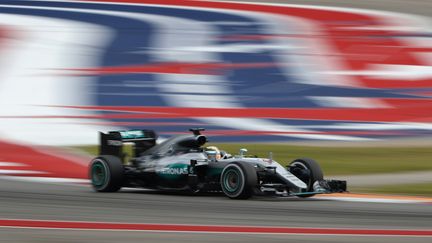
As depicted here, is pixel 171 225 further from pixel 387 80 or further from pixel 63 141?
pixel 387 80

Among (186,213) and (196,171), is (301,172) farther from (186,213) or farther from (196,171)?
(186,213)

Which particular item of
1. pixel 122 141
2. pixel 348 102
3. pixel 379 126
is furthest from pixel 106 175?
pixel 348 102

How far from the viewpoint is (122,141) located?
1503 centimetres

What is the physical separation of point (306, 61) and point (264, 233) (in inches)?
760

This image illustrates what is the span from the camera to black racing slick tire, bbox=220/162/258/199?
12844 mm

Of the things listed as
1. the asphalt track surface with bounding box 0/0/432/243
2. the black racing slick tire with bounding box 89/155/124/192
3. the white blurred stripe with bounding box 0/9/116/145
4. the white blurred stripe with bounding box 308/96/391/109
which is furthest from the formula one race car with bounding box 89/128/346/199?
the white blurred stripe with bounding box 308/96/391/109

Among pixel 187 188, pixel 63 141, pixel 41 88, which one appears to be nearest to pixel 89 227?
pixel 187 188

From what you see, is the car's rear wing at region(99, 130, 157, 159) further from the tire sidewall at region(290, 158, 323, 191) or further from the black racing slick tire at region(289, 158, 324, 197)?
the tire sidewall at region(290, 158, 323, 191)

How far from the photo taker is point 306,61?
28.6 metres

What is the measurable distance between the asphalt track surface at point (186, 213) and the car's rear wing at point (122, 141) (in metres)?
0.76

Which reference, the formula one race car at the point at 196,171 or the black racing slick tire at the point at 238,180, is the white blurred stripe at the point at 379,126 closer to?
the formula one race car at the point at 196,171

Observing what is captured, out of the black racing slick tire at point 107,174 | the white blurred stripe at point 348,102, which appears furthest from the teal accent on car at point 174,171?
the white blurred stripe at point 348,102

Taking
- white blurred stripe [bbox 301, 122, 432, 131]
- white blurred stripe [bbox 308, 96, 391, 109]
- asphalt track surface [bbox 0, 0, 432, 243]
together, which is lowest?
asphalt track surface [bbox 0, 0, 432, 243]

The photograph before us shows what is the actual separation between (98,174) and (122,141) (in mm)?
671
